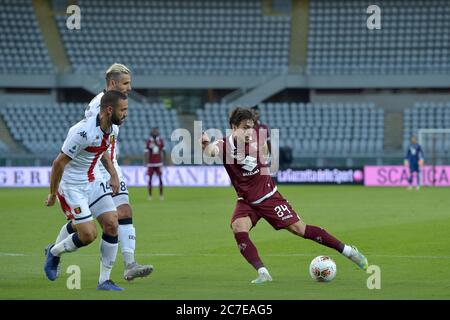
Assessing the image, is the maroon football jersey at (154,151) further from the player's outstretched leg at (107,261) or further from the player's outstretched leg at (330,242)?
the player's outstretched leg at (107,261)

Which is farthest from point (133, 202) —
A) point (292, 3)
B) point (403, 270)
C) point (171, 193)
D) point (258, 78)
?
point (292, 3)

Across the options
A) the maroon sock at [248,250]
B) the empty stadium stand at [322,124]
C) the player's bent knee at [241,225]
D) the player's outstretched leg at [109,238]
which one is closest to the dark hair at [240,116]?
the player's bent knee at [241,225]

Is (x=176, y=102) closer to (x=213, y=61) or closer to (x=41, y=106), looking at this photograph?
(x=213, y=61)

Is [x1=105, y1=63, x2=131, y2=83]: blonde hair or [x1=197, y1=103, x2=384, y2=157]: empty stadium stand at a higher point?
[x1=105, y1=63, x2=131, y2=83]: blonde hair

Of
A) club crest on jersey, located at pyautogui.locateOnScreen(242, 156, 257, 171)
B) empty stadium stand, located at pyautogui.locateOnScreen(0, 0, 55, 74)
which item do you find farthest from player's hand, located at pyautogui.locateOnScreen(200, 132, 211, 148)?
empty stadium stand, located at pyautogui.locateOnScreen(0, 0, 55, 74)

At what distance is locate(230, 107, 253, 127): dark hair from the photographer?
1197 centimetres

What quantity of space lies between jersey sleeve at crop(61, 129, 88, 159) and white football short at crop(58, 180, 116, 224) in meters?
0.44

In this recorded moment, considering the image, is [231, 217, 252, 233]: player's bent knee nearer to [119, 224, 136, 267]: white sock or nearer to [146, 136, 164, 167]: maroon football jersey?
[119, 224, 136, 267]: white sock

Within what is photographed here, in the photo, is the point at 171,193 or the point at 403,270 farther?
the point at 171,193

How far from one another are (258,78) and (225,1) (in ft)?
21.2

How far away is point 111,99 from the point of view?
427 inches

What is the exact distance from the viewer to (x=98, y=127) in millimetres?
10961

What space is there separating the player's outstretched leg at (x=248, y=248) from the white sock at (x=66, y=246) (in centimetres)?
192

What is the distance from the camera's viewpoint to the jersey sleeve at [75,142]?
1085 cm
